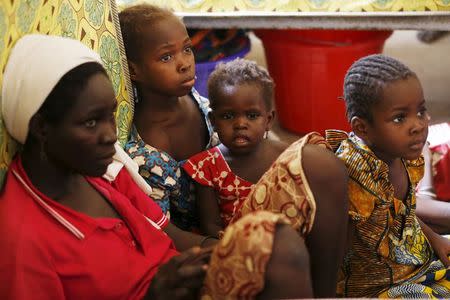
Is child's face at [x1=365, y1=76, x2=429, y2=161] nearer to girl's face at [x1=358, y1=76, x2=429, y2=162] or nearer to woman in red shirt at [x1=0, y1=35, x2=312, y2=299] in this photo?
girl's face at [x1=358, y1=76, x2=429, y2=162]

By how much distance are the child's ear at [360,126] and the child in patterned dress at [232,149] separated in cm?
29

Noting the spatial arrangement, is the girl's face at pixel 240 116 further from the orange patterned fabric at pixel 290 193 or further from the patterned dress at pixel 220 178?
the orange patterned fabric at pixel 290 193

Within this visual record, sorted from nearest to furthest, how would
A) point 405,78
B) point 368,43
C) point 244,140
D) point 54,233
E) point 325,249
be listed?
point 54,233 < point 325,249 < point 405,78 < point 244,140 < point 368,43

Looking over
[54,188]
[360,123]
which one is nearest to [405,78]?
[360,123]

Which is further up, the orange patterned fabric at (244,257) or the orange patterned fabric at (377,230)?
the orange patterned fabric at (244,257)

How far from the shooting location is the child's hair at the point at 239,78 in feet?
5.66

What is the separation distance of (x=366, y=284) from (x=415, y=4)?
3.97 feet

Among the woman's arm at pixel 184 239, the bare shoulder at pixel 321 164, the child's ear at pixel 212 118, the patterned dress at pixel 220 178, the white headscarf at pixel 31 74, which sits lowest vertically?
the woman's arm at pixel 184 239

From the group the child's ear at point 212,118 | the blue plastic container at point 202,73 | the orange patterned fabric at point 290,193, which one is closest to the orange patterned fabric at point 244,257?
the orange patterned fabric at point 290,193

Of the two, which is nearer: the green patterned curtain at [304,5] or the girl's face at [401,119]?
the girl's face at [401,119]

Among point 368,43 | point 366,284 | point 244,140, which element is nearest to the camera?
point 366,284

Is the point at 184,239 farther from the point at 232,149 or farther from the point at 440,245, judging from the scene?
the point at 440,245

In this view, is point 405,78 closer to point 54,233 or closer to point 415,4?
point 54,233

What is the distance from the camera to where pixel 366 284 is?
1603 mm
